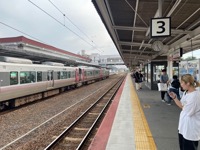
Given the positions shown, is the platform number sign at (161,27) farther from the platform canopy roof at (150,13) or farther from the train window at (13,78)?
the train window at (13,78)

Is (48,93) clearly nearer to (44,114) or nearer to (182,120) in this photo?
(44,114)

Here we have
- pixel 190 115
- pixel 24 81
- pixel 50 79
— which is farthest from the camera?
pixel 50 79

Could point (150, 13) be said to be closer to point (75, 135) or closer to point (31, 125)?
point (75, 135)

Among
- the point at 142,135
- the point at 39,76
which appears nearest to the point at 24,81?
the point at 39,76

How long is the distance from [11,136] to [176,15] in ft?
23.3

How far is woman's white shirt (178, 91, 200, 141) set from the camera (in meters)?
3.46

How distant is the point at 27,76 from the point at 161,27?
32.2 ft

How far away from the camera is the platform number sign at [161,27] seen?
7008mm

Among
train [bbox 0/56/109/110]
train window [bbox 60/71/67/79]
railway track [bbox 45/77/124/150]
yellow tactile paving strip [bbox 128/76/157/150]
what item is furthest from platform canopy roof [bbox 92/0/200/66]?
train window [bbox 60/71/67/79]

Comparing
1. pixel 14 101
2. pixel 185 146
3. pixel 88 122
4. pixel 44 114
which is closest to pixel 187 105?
pixel 185 146

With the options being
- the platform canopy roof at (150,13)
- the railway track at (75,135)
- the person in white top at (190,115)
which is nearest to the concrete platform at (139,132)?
the railway track at (75,135)

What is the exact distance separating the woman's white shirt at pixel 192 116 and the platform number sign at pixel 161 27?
3.79m

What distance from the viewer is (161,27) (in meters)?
7.09

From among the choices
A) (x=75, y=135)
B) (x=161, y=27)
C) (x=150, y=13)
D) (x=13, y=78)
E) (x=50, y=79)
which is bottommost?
(x=75, y=135)
